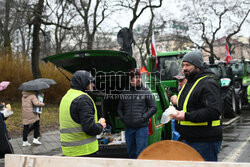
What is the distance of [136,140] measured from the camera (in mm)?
5527

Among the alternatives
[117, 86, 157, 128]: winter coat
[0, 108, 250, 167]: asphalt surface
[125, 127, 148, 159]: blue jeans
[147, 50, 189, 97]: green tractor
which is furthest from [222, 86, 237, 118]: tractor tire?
[125, 127, 148, 159]: blue jeans

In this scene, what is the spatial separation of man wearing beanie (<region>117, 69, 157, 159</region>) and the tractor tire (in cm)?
945

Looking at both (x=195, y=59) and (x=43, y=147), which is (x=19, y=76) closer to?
(x=43, y=147)

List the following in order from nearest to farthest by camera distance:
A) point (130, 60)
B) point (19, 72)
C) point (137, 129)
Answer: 1. point (137, 129)
2. point (130, 60)
3. point (19, 72)

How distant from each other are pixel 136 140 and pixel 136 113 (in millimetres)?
450

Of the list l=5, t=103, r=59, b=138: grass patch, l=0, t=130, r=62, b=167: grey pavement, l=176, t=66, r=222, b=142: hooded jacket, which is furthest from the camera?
l=5, t=103, r=59, b=138: grass patch

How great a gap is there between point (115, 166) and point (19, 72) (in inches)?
785

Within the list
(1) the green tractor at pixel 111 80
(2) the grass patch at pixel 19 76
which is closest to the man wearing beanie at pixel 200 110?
(1) the green tractor at pixel 111 80

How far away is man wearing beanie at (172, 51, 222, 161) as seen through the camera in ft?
11.4

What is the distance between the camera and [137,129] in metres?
5.56

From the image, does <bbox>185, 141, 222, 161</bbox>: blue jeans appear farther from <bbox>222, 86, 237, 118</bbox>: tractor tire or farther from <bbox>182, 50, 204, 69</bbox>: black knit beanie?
<bbox>222, 86, 237, 118</bbox>: tractor tire

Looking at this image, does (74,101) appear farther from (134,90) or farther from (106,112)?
(106,112)

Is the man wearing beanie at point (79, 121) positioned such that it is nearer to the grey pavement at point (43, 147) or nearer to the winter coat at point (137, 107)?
the winter coat at point (137, 107)

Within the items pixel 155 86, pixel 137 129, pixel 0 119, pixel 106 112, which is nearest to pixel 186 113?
pixel 137 129
